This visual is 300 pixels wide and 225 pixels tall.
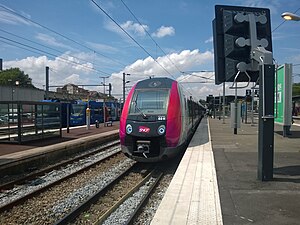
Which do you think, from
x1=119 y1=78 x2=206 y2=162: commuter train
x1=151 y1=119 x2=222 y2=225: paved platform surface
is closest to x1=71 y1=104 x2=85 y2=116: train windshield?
x1=119 y1=78 x2=206 y2=162: commuter train

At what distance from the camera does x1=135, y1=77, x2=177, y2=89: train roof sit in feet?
34.4

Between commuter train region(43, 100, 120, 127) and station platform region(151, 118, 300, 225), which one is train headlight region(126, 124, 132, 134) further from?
commuter train region(43, 100, 120, 127)

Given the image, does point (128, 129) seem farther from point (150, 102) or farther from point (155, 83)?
point (155, 83)

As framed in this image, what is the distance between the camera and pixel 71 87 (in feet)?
359

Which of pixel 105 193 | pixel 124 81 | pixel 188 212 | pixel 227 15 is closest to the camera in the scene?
pixel 188 212

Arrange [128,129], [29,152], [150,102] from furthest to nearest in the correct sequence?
[29,152]
[150,102]
[128,129]

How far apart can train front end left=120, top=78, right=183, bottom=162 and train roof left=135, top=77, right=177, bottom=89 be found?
0.92 feet

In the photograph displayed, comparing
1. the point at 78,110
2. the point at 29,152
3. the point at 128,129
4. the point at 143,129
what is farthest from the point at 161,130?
the point at 78,110

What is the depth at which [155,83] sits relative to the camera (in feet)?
34.9

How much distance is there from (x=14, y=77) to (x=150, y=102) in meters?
84.9

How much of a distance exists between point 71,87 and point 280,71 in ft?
328

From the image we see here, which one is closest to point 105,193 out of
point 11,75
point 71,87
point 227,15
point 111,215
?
point 111,215

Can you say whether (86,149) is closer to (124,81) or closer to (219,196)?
(219,196)

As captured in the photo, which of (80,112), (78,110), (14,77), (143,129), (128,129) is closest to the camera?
(143,129)
